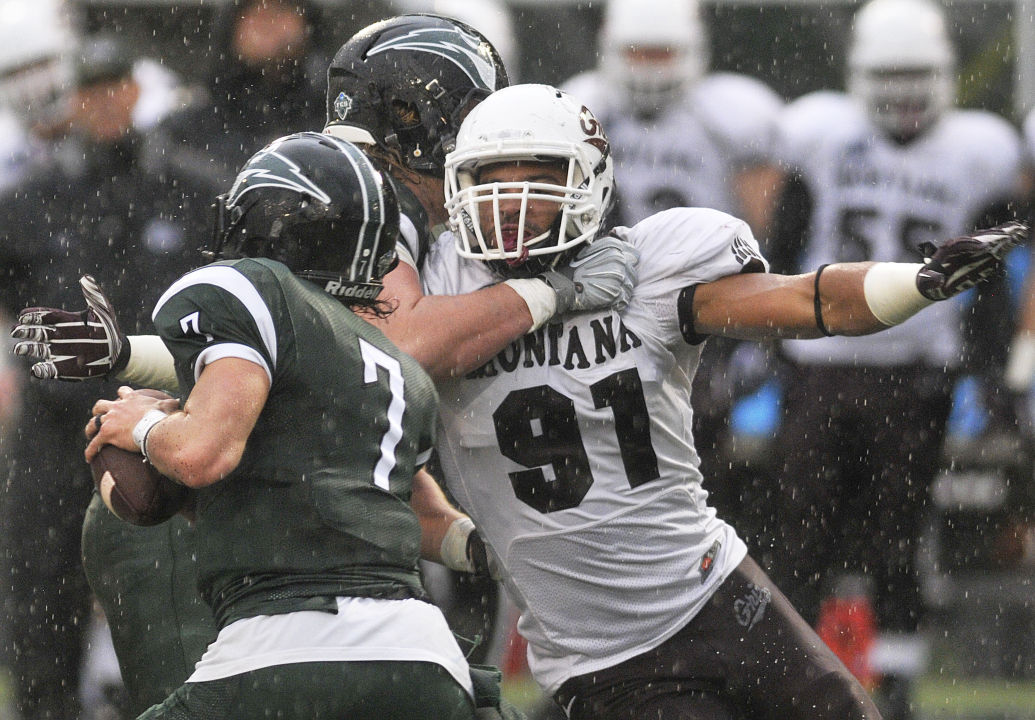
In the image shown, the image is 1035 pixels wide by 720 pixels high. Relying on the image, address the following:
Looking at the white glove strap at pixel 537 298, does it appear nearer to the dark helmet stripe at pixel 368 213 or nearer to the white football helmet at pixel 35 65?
the dark helmet stripe at pixel 368 213

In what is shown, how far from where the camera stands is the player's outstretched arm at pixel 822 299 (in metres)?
3.24

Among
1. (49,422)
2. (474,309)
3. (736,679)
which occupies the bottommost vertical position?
(49,422)

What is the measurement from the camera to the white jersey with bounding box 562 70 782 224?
6.29 meters

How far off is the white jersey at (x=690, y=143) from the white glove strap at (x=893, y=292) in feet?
9.52

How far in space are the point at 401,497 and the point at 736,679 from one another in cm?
83

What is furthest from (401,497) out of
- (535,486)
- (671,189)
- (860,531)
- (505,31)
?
(505,31)

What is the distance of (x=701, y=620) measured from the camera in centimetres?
342

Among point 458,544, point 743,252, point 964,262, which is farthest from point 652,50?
point 964,262

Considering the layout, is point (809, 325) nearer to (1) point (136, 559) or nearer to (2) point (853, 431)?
(1) point (136, 559)

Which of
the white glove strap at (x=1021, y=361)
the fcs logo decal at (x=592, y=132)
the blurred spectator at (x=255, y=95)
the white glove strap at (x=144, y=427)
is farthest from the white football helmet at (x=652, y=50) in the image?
the white glove strap at (x=144, y=427)

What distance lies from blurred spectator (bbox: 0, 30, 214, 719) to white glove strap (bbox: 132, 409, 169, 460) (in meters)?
2.42

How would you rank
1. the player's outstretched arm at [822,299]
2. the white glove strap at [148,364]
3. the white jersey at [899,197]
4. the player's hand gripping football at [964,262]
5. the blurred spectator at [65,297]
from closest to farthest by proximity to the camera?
the player's hand gripping football at [964,262]
the player's outstretched arm at [822,299]
the white glove strap at [148,364]
the blurred spectator at [65,297]
the white jersey at [899,197]

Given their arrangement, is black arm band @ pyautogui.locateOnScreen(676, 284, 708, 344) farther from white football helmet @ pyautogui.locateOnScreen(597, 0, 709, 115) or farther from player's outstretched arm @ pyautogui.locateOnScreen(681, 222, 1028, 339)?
white football helmet @ pyautogui.locateOnScreen(597, 0, 709, 115)

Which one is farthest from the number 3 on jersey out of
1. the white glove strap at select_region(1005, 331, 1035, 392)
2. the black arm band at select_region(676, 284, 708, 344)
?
the white glove strap at select_region(1005, 331, 1035, 392)
